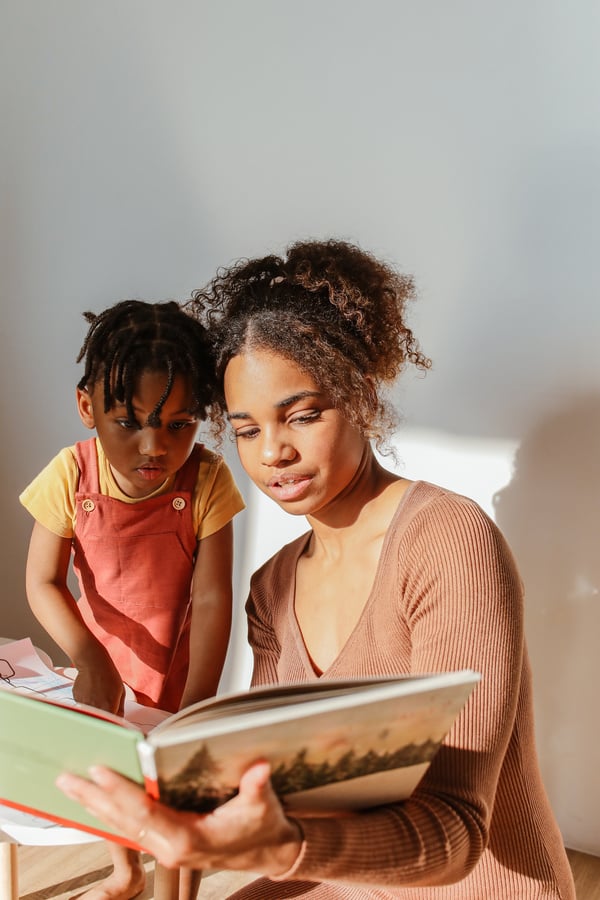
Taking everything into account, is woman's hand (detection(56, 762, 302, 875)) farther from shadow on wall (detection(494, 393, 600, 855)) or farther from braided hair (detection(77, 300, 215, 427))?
shadow on wall (detection(494, 393, 600, 855))

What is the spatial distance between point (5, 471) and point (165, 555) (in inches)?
45.4

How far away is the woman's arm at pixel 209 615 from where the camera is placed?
1402 mm

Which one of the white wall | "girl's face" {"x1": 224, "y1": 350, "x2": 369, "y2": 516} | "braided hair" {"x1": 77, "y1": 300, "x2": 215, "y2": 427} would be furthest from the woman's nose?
the white wall

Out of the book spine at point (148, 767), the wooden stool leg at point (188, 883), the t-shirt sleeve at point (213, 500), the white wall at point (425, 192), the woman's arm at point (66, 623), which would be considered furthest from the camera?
the white wall at point (425, 192)

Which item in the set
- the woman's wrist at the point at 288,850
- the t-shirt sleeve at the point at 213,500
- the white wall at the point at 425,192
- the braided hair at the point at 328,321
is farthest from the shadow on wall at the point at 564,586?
the woman's wrist at the point at 288,850

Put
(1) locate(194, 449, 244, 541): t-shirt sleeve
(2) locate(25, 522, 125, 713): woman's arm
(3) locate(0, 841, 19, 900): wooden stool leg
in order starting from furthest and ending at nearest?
(1) locate(194, 449, 244, 541): t-shirt sleeve → (2) locate(25, 522, 125, 713): woman's arm → (3) locate(0, 841, 19, 900): wooden stool leg

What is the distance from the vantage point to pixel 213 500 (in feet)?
4.91

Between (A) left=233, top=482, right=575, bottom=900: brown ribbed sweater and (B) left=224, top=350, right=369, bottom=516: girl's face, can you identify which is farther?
(B) left=224, top=350, right=369, bottom=516: girl's face

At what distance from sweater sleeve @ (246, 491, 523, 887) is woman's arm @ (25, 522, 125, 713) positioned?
55cm

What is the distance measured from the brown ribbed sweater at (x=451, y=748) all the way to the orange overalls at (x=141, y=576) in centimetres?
51

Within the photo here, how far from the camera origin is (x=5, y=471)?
2.47 meters

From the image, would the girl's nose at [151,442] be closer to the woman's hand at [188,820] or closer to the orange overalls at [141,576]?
the orange overalls at [141,576]

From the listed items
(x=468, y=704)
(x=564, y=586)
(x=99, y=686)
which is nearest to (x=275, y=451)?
(x=468, y=704)

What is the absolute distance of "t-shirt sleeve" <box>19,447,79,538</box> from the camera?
1.51 meters
